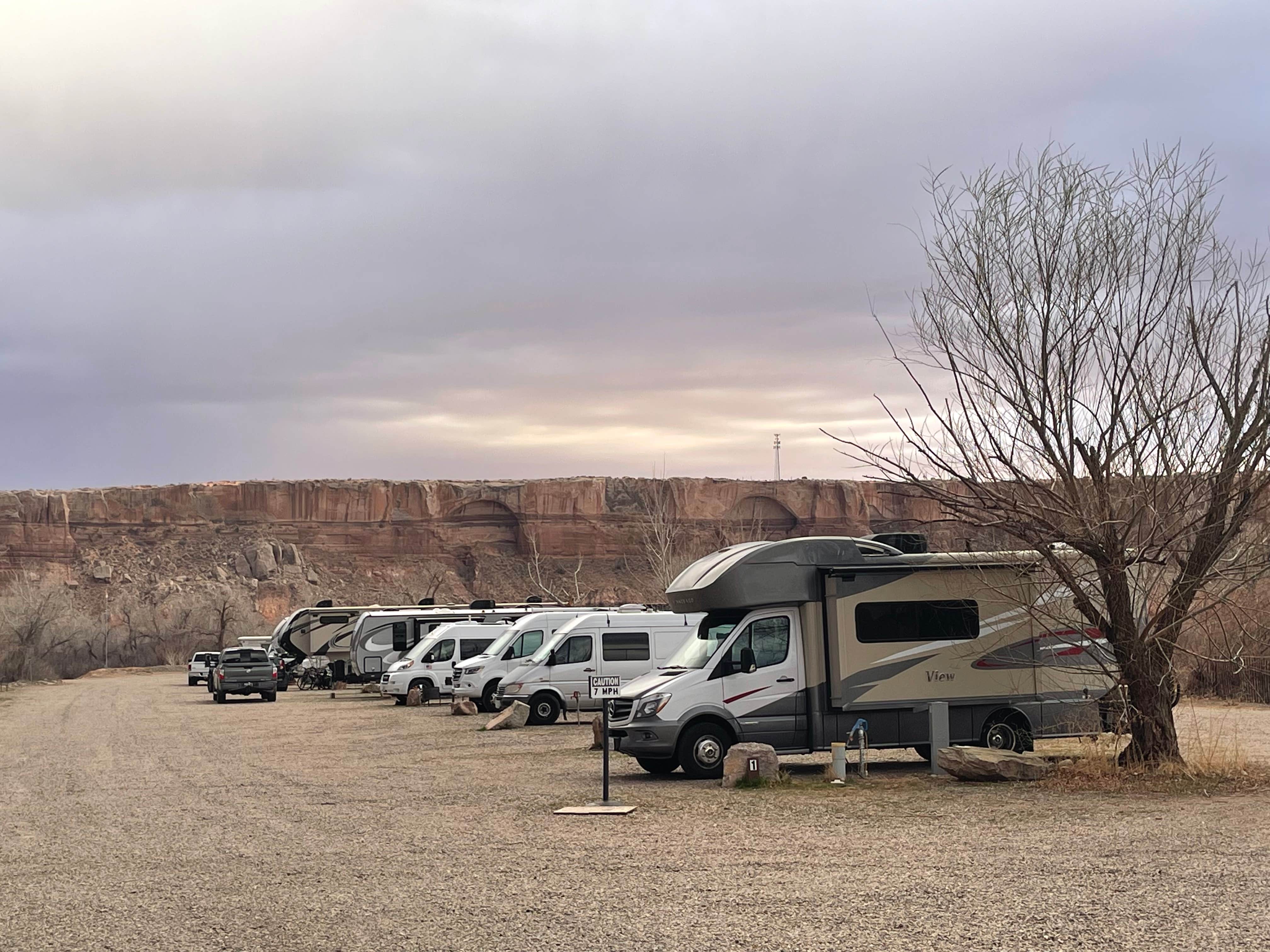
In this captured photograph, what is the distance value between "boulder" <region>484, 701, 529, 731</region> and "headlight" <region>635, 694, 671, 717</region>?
29.8 ft

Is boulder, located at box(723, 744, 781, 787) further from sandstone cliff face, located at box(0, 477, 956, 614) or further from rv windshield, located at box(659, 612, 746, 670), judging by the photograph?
sandstone cliff face, located at box(0, 477, 956, 614)

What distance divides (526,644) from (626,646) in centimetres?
431

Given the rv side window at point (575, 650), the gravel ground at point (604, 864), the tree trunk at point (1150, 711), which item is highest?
the rv side window at point (575, 650)

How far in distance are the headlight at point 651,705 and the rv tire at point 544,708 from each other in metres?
10.3

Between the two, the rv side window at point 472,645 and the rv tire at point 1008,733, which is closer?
the rv tire at point 1008,733

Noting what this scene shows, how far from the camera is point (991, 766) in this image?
49.7 feet

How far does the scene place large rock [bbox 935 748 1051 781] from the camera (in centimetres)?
1517

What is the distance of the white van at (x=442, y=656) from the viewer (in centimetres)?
3528

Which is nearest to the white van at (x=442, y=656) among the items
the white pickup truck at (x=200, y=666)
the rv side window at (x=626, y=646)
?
the rv side window at (x=626, y=646)

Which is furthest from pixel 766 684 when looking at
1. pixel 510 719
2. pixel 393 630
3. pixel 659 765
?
pixel 393 630

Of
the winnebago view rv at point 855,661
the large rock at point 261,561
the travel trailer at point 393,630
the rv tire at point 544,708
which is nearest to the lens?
the winnebago view rv at point 855,661

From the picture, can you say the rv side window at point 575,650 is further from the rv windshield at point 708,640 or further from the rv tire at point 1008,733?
the rv tire at point 1008,733

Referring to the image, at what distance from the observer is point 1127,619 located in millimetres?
15047

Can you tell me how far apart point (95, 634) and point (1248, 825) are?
78567mm
